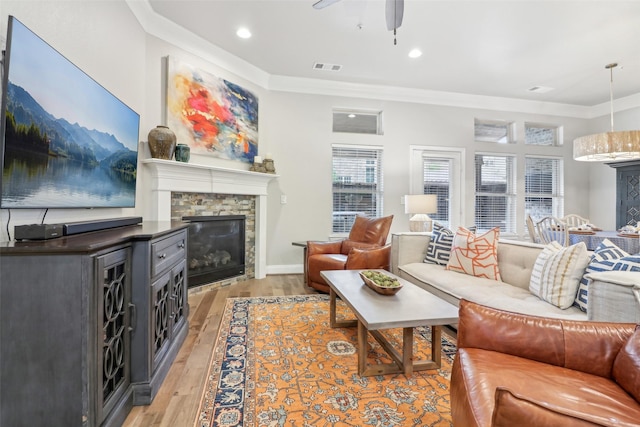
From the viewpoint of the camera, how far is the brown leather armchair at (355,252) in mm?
3227

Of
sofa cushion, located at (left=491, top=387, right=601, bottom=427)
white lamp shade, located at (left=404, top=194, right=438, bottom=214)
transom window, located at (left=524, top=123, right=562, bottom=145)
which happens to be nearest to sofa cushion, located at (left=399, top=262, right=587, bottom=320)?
white lamp shade, located at (left=404, top=194, right=438, bottom=214)

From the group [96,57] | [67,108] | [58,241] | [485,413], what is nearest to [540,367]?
[485,413]

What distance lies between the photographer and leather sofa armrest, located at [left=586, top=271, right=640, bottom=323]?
140 centimetres

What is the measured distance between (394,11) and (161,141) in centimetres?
243

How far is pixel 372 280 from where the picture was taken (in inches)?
85.9

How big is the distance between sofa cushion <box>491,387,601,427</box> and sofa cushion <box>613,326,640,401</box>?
68 cm

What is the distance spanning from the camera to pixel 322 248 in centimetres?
380

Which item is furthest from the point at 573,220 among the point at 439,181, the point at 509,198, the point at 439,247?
the point at 439,247

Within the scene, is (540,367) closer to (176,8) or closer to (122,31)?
(122,31)

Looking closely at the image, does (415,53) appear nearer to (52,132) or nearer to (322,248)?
(322,248)

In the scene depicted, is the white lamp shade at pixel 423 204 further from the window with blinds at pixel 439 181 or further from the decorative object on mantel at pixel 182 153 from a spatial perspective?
the decorative object on mantel at pixel 182 153

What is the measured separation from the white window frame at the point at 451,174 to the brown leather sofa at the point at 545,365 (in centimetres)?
395

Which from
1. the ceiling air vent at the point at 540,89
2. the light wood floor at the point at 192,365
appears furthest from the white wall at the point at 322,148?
the light wood floor at the point at 192,365

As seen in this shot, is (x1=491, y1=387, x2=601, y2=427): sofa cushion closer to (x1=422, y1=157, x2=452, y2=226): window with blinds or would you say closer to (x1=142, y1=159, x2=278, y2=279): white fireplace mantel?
(x1=142, y1=159, x2=278, y2=279): white fireplace mantel
